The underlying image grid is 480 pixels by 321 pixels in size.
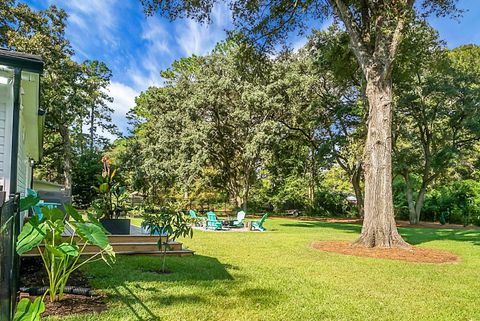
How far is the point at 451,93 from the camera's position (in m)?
20.5

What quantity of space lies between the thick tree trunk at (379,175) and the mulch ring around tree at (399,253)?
35cm

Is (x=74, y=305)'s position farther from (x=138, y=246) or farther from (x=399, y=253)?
(x=399, y=253)

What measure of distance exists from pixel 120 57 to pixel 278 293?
23.4m

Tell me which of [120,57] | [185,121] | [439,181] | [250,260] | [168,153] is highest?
[120,57]

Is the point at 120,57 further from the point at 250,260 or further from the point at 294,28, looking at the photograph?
the point at 250,260

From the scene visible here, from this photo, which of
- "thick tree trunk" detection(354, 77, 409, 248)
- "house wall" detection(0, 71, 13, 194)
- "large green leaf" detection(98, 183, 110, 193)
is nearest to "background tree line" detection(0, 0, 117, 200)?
"large green leaf" detection(98, 183, 110, 193)

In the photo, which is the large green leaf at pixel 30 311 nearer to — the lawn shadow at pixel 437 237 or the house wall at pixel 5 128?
the house wall at pixel 5 128

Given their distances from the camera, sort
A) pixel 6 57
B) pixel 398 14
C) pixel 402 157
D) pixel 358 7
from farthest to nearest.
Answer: pixel 402 157 < pixel 358 7 < pixel 398 14 < pixel 6 57

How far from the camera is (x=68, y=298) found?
4.47m

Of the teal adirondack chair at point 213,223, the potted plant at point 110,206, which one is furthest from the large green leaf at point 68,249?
the teal adirondack chair at point 213,223

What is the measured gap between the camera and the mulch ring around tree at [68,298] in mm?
4059

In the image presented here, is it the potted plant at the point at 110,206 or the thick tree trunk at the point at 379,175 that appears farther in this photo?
the thick tree trunk at the point at 379,175

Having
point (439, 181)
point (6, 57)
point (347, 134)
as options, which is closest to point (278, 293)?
point (6, 57)

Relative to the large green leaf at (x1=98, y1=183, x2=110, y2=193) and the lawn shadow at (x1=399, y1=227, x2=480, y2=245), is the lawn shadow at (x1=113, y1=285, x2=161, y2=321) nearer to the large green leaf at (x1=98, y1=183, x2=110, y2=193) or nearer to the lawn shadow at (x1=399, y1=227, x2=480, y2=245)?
the large green leaf at (x1=98, y1=183, x2=110, y2=193)
